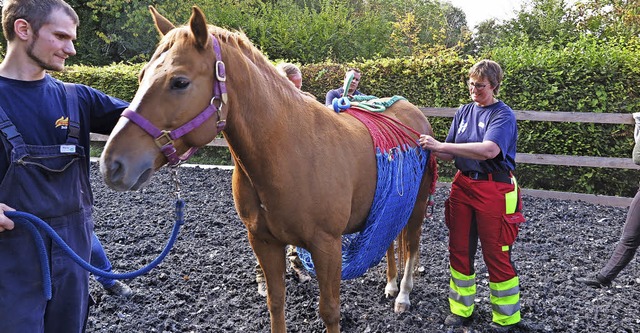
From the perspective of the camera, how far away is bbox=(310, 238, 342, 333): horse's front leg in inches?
96.3

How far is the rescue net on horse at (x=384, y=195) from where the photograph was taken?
9.44 feet

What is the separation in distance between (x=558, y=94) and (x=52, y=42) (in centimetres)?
730

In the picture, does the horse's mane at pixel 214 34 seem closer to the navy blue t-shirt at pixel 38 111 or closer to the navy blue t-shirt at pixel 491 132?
→ the navy blue t-shirt at pixel 38 111

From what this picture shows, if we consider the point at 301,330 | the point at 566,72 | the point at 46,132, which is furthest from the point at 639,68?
the point at 46,132

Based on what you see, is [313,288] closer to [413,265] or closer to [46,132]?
[413,265]

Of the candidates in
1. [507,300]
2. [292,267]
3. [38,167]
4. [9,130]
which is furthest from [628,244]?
[9,130]

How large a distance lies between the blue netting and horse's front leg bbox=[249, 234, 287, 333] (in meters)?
0.24

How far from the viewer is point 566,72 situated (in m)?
6.94

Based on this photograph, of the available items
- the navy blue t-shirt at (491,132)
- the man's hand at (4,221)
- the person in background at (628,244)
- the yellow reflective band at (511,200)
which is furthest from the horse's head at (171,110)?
the person in background at (628,244)

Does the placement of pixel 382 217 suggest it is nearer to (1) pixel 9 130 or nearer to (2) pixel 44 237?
(2) pixel 44 237

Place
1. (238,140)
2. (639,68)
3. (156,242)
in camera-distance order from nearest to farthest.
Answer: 1. (238,140)
2. (156,242)
3. (639,68)

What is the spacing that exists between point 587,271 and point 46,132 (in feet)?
14.8

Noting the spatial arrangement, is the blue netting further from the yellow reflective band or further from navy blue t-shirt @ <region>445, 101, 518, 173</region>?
the yellow reflective band

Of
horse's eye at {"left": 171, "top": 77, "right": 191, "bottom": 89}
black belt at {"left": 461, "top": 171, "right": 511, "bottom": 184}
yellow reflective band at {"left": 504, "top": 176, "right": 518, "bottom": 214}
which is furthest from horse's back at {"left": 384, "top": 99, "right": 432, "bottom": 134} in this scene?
horse's eye at {"left": 171, "top": 77, "right": 191, "bottom": 89}
